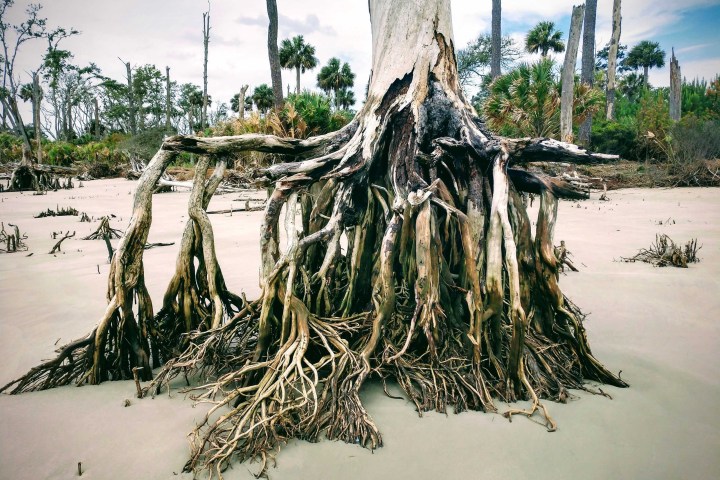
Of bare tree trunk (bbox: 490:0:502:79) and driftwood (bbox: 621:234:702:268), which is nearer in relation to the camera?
driftwood (bbox: 621:234:702:268)

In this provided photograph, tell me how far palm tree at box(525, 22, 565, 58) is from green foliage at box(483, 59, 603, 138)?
764 inches

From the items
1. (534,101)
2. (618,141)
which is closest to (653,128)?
(618,141)

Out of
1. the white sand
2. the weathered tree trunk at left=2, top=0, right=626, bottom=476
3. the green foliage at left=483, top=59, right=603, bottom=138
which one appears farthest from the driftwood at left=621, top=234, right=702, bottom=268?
the green foliage at left=483, top=59, right=603, bottom=138

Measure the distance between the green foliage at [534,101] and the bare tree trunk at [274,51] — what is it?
8.49 metres

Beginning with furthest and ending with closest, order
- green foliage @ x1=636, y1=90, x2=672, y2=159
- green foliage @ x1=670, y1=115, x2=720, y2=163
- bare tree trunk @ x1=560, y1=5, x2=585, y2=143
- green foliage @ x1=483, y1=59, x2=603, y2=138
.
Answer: green foliage @ x1=636, y1=90, x2=672, y2=159 < green foliage @ x1=483, y1=59, x2=603, y2=138 < green foliage @ x1=670, y1=115, x2=720, y2=163 < bare tree trunk @ x1=560, y1=5, x2=585, y2=143

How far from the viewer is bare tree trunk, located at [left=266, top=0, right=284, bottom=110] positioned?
18.5 m

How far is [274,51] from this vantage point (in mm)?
18953

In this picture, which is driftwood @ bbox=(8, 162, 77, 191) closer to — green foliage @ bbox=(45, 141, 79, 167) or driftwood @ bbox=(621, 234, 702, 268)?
green foliage @ bbox=(45, 141, 79, 167)

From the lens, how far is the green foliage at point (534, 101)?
50.4ft

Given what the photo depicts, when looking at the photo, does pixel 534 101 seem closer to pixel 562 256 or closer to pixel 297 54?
pixel 562 256

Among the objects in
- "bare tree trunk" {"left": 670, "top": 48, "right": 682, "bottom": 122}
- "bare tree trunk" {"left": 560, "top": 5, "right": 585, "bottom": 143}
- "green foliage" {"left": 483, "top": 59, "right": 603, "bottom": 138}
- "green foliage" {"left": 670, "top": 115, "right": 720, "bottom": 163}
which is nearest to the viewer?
"bare tree trunk" {"left": 560, "top": 5, "right": 585, "bottom": 143}

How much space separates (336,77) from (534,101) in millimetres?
33668

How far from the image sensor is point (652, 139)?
17.9m

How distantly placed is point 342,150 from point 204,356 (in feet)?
5.63
